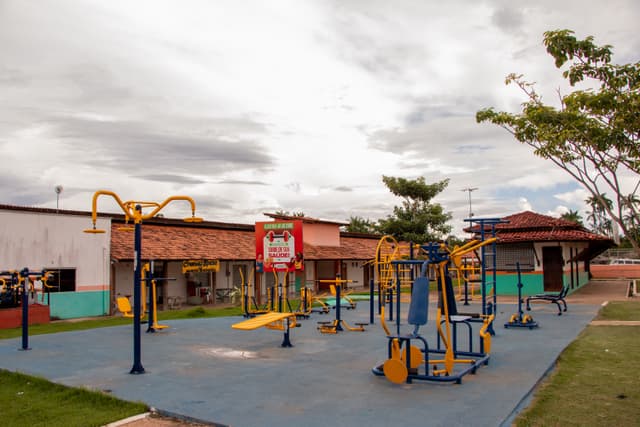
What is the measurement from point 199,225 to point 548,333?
1901 centimetres

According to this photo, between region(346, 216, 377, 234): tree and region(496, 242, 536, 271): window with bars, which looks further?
region(346, 216, 377, 234): tree

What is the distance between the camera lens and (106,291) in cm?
2070

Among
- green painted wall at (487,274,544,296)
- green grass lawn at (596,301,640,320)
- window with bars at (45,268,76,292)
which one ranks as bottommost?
green grass lawn at (596,301,640,320)

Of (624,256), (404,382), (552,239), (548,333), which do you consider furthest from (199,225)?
(624,256)

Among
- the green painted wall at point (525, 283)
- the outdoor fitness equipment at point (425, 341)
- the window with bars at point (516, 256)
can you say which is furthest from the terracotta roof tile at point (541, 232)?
the outdoor fitness equipment at point (425, 341)

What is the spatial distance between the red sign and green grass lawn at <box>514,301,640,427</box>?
8245 mm

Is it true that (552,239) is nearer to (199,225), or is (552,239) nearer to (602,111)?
(199,225)

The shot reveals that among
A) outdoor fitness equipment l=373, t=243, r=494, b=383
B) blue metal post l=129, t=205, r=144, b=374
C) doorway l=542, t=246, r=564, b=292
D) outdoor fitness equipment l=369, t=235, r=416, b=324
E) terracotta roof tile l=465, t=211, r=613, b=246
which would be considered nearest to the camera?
outdoor fitness equipment l=373, t=243, r=494, b=383

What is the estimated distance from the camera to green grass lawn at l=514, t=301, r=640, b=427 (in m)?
6.24

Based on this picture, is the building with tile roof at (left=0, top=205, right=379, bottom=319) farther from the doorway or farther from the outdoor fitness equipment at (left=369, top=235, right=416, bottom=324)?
the doorway

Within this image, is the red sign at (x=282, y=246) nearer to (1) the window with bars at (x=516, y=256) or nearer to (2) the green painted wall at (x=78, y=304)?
(2) the green painted wall at (x=78, y=304)

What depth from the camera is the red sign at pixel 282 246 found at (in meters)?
16.7

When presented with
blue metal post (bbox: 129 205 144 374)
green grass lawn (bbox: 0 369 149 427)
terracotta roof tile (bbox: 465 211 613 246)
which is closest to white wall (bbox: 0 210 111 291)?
green grass lawn (bbox: 0 369 149 427)

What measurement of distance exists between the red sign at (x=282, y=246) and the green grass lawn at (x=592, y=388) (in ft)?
27.1
